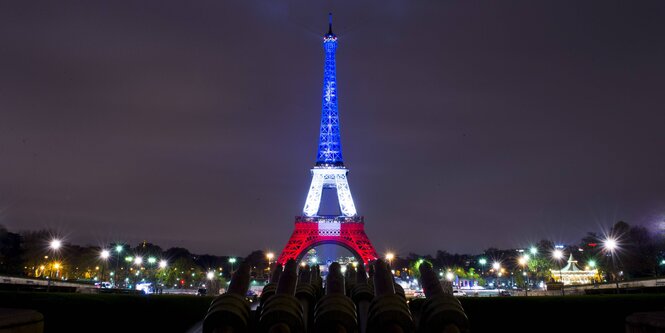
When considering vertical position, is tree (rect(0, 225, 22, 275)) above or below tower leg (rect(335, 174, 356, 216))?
below

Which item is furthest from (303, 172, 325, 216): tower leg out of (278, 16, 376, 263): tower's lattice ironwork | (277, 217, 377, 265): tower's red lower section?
(277, 217, 377, 265): tower's red lower section

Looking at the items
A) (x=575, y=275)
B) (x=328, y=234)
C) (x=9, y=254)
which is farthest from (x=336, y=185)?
(x=9, y=254)

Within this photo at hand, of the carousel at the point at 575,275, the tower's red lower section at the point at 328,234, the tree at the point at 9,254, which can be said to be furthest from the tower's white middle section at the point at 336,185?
the tree at the point at 9,254

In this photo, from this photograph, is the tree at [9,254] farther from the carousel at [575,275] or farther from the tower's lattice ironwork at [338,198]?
the carousel at [575,275]

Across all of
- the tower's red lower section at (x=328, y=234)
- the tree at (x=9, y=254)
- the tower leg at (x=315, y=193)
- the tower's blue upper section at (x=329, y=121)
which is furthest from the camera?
the tower's blue upper section at (x=329, y=121)

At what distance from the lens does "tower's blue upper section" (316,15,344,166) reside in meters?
110

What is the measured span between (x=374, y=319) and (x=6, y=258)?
325ft

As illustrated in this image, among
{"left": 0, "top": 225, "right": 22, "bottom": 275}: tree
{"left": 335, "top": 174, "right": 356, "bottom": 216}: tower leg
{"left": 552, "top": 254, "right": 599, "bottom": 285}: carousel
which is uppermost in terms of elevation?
{"left": 335, "top": 174, "right": 356, "bottom": 216}: tower leg

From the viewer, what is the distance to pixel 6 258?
86.7 meters

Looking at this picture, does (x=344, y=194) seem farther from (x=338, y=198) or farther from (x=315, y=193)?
(x=315, y=193)

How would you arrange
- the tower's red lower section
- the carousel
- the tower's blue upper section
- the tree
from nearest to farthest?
the carousel, the tree, the tower's red lower section, the tower's blue upper section

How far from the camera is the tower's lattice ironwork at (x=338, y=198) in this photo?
310 feet

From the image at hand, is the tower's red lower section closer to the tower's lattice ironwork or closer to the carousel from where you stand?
the tower's lattice ironwork

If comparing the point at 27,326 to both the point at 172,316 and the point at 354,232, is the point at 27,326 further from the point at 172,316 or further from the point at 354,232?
the point at 354,232
